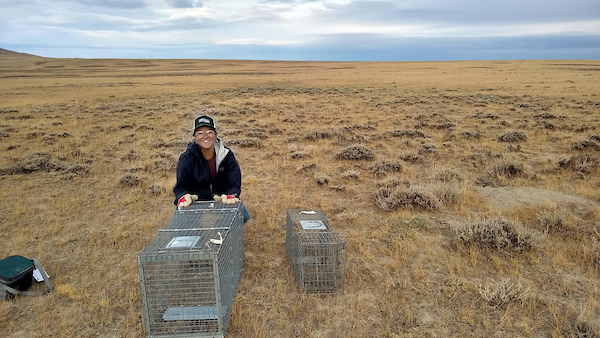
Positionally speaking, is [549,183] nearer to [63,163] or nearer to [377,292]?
[377,292]

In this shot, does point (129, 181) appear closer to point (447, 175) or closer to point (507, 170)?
point (447, 175)

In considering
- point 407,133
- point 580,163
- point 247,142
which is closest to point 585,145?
point 580,163

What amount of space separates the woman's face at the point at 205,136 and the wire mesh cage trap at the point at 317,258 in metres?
1.59

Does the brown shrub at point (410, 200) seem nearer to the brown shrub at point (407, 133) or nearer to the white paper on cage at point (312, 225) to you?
the white paper on cage at point (312, 225)

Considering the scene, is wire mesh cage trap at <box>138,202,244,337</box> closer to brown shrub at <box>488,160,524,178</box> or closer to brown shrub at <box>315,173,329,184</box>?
brown shrub at <box>315,173,329,184</box>

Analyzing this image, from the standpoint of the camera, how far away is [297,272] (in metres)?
4.34

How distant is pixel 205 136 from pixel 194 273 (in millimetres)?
1809

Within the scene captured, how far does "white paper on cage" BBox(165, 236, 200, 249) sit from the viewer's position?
3.29 meters

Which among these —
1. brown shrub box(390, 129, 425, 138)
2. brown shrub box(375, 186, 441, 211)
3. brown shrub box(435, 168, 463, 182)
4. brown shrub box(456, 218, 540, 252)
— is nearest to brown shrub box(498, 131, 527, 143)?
brown shrub box(390, 129, 425, 138)

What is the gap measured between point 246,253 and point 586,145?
11.7 metres

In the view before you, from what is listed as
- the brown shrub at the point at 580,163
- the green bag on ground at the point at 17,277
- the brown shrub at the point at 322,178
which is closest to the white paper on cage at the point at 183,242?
the green bag on ground at the point at 17,277

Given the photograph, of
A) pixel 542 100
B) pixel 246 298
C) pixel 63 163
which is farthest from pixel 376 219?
pixel 542 100

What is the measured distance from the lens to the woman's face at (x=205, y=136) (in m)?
4.38

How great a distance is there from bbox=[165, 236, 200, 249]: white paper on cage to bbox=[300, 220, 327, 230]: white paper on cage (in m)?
1.52
